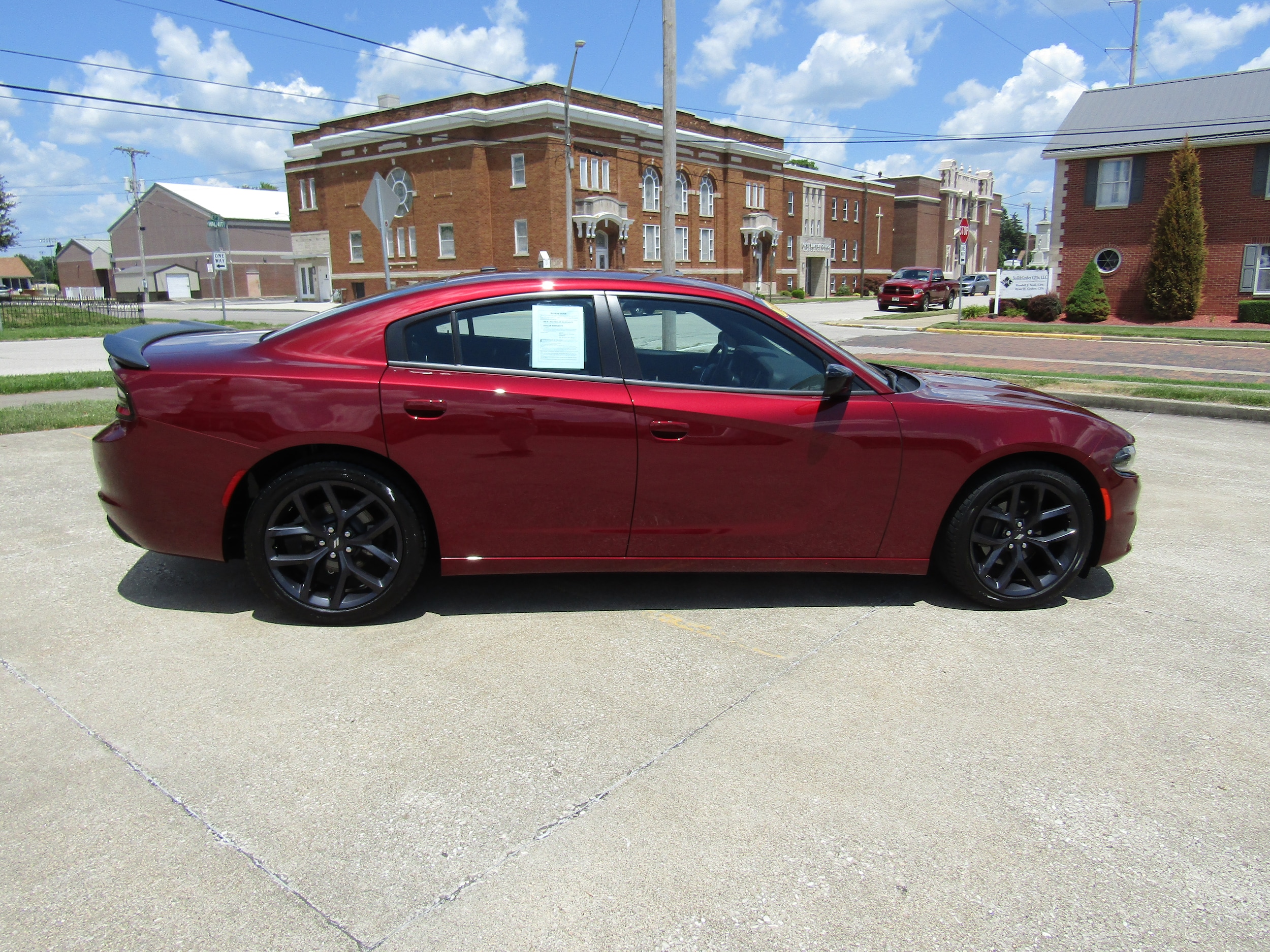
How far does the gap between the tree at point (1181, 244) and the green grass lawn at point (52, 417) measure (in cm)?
2980

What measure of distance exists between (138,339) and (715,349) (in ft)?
9.42

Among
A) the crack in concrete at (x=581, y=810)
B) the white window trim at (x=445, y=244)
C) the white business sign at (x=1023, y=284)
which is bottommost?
the crack in concrete at (x=581, y=810)

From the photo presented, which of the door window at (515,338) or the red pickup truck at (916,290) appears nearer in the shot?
the door window at (515,338)

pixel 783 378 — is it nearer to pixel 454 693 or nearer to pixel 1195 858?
pixel 454 693

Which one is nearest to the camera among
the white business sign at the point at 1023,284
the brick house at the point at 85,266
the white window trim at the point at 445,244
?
the white business sign at the point at 1023,284

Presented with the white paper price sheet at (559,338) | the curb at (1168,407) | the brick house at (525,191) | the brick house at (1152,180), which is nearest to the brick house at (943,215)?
the brick house at (525,191)

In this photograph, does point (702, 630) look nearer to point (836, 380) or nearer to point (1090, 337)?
point (836, 380)

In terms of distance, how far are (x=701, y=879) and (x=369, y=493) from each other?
2.30 m

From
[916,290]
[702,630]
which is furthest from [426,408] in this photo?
[916,290]

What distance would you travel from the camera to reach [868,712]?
11.0 ft

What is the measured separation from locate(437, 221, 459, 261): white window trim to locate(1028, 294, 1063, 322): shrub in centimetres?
2990

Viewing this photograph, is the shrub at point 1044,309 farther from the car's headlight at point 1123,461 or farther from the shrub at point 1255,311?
the car's headlight at point 1123,461

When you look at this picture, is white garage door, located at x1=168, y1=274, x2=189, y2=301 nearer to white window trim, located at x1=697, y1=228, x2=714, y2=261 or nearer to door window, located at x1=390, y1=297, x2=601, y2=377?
white window trim, located at x1=697, y1=228, x2=714, y2=261

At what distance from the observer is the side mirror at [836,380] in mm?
4016
